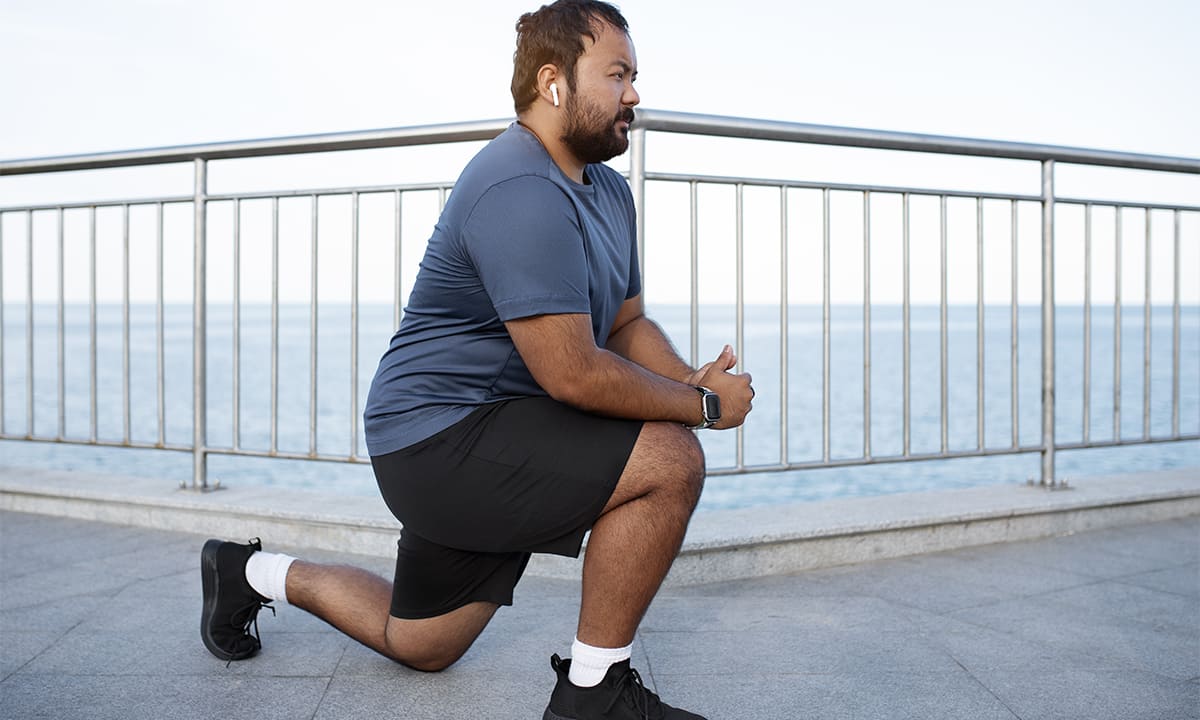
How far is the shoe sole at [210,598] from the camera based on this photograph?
1981mm

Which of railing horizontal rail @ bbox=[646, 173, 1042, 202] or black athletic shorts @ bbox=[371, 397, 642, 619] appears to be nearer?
black athletic shorts @ bbox=[371, 397, 642, 619]

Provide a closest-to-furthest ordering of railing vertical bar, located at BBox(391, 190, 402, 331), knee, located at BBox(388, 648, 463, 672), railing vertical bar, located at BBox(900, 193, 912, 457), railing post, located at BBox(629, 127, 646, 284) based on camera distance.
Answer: knee, located at BBox(388, 648, 463, 672) → railing post, located at BBox(629, 127, 646, 284) → railing vertical bar, located at BBox(391, 190, 402, 331) → railing vertical bar, located at BBox(900, 193, 912, 457)

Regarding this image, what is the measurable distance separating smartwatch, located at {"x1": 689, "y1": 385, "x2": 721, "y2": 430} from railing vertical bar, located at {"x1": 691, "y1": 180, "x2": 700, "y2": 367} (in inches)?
43.3

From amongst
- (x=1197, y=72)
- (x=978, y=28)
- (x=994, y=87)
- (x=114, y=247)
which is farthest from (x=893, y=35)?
(x=114, y=247)

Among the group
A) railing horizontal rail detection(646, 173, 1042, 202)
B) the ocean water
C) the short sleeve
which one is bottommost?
the ocean water

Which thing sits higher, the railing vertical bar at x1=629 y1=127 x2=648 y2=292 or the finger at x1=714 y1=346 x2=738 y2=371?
the railing vertical bar at x1=629 y1=127 x2=648 y2=292

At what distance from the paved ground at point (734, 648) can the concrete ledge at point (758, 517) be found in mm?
66

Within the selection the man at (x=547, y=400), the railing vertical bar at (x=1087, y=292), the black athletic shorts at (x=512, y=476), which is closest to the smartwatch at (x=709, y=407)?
the man at (x=547, y=400)

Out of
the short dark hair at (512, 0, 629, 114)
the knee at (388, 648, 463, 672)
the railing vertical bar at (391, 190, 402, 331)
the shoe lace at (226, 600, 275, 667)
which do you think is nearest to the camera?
the short dark hair at (512, 0, 629, 114)

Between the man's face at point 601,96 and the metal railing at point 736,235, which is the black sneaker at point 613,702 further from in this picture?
the metal railing at point 736,235

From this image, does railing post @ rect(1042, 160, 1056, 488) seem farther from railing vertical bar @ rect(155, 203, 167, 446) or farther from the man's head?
railing vertical bar @ rect(155, 203, 167, 446)

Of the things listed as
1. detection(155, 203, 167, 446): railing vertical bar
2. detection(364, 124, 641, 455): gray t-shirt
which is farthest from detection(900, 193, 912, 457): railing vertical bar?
detection(155, 203, 167, 446): railing vertical bar

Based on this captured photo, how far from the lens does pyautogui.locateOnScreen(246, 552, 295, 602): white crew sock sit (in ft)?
6.61

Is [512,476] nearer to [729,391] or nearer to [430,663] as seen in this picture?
[729,391]
